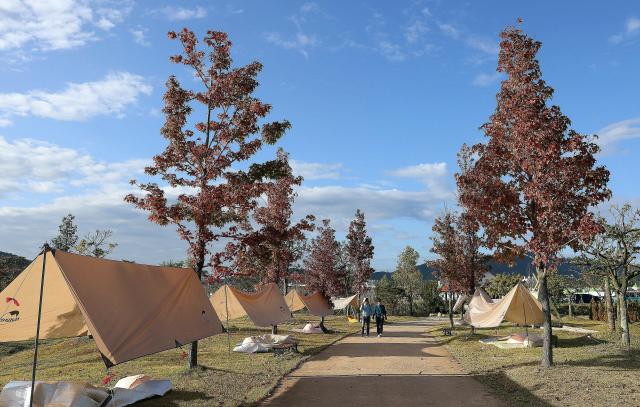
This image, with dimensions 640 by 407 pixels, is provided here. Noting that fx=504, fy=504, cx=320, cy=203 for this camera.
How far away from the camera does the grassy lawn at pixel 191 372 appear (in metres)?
10.6

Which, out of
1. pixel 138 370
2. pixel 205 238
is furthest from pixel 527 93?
pixel 138 370

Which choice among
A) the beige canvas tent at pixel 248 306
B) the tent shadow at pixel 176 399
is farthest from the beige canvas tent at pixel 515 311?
the tent shadow at pixel 176 399

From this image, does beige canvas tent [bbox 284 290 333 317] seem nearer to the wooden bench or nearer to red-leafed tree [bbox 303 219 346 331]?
red-leafed tree [bbox 303 219 346 331]

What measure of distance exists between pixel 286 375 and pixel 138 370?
481 centimetres

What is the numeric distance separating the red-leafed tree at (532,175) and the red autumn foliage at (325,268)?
905 inches

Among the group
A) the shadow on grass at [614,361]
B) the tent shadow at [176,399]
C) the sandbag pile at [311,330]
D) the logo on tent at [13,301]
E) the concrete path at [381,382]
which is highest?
the logo on tent at [13,301]

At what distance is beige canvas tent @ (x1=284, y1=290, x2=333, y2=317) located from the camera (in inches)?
1287

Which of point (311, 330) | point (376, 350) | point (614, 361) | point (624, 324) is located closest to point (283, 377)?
point (376, 350)

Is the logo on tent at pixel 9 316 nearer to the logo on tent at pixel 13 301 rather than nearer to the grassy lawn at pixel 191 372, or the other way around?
the logo on tent at pixel 13 301

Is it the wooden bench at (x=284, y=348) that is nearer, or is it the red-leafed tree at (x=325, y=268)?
the wooden bench at (x=284, y=348)

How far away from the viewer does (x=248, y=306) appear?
20516 mm

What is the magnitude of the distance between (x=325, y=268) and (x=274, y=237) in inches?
924

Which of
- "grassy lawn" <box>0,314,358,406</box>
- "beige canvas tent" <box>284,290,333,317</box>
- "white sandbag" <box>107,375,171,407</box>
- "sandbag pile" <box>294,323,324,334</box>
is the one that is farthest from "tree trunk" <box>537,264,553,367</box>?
"beige canvas tent" <box>284,290,333,317</box>

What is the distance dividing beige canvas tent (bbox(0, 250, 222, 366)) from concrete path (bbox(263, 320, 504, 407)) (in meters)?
2.71
